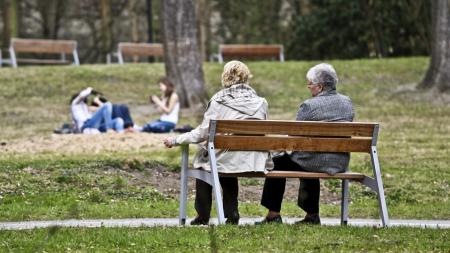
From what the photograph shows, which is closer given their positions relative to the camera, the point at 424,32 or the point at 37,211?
the point at 37,211

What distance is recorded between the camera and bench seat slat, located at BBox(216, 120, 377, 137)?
406 inches

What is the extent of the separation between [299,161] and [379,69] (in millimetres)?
20649

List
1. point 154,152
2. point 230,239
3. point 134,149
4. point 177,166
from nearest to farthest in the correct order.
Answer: point 230,239 < point 177,166 < point 154,152 < point 134,149

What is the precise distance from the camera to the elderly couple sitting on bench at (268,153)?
34.8 feet

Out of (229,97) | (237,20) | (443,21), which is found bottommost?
(237,20)

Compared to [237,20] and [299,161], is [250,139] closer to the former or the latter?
[299,161]

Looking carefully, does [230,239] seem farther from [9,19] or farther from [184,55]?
[9,19]

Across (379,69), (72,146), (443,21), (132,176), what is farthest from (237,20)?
(132,176)

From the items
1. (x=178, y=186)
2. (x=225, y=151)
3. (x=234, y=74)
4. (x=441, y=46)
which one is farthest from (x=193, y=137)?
(x=441, y=46)

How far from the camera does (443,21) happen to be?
2633 centimetres

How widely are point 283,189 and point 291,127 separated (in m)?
0.62

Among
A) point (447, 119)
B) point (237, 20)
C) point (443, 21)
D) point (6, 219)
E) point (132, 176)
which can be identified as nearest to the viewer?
point (6, 219)

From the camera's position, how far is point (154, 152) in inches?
696

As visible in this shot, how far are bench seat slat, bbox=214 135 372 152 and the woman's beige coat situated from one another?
0.38 ft
